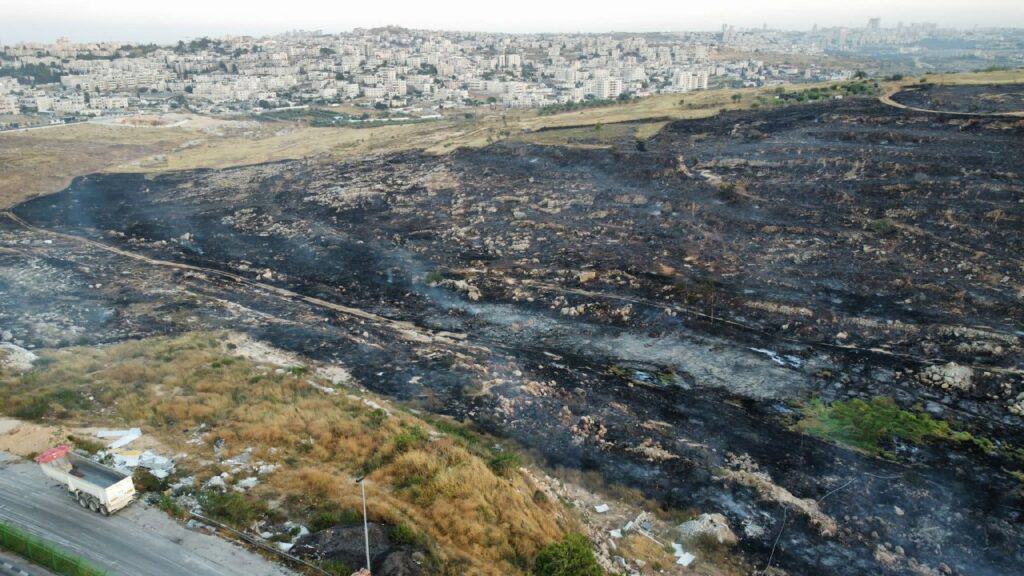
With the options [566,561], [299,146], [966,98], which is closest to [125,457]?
[566,561]

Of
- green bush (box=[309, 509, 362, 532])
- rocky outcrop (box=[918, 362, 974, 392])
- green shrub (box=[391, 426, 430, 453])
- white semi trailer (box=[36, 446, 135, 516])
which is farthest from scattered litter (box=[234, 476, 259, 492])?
rocky outcrop (box=[918, 362, 974, 392])

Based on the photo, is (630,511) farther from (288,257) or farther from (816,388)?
(288,257)

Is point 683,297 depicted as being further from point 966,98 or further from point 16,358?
point 966,98

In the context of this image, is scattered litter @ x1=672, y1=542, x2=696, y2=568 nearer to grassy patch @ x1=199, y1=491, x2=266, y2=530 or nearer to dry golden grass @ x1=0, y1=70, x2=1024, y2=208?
grassy patch @ x1=199, y1=491, x2=266, y2=530

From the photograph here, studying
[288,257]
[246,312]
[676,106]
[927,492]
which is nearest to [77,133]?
[288,257]

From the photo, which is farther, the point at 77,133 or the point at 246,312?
the point at 77,133

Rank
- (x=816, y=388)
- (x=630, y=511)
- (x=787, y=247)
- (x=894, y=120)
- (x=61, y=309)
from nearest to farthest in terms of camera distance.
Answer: (x=630, y=511)
(x=816, y=388)
(x=61, y=309)
(x=787, y=247)
(x=894, y=120)
